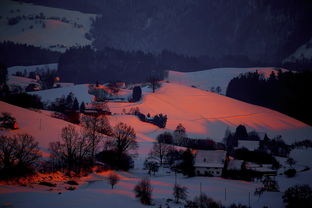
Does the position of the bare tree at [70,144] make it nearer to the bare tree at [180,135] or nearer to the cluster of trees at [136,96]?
the bare tree at [180,135]

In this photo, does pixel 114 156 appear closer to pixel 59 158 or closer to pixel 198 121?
pixel 59 158

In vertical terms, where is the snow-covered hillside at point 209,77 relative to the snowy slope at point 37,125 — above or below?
above

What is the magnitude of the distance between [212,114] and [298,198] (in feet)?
151

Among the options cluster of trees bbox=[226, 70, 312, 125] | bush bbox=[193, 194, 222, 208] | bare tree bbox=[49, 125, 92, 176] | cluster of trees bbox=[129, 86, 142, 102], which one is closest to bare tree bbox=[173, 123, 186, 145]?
bare tree bbox=[49, 125, 92, 176]

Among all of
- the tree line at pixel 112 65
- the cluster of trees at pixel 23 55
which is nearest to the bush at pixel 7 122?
the tree line at pixel 112 65

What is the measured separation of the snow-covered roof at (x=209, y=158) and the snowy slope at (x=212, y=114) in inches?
597

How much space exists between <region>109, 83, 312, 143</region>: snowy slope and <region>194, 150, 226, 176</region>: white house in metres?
15.2

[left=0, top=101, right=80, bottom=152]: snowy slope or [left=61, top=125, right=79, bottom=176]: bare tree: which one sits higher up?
[left=0, top=101, right=80, bottom=152]: snowy slope

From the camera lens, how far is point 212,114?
7869 centimetres

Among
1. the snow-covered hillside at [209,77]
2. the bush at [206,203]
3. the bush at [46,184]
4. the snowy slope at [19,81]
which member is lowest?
the bush at [206,203]

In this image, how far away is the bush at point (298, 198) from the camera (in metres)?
32.2

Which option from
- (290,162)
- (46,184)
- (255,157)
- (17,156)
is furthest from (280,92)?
(46,184)

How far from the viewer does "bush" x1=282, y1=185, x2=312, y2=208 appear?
32.2 meters

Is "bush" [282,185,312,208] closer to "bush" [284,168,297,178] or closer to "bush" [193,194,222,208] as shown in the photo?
"bush" [193,194,222,208]
